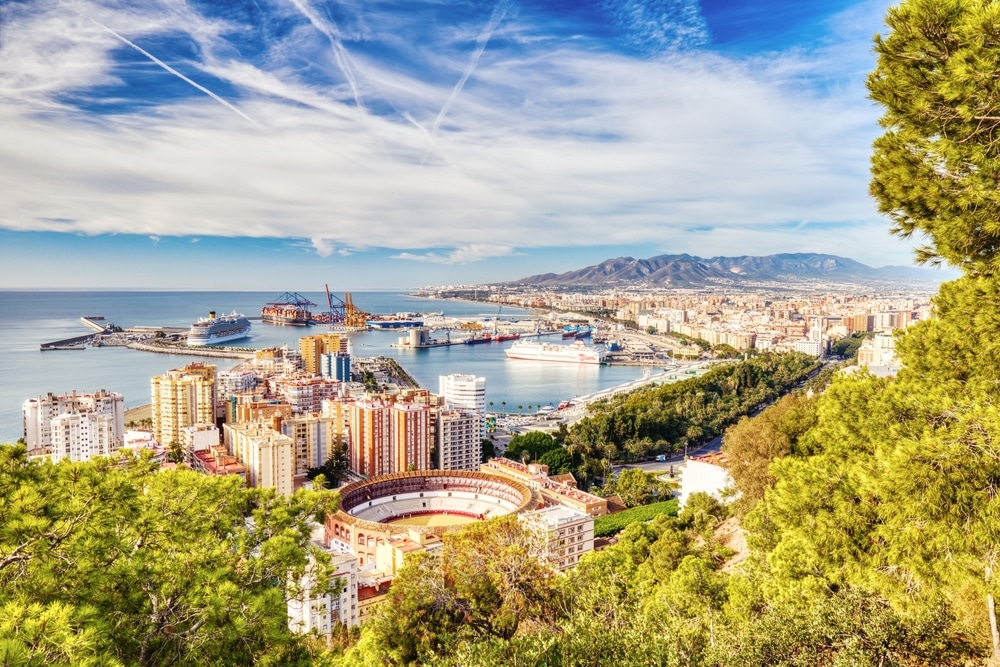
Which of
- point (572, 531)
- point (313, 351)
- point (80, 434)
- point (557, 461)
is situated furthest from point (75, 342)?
point (572, 531)

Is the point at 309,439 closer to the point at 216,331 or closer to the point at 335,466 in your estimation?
the point at 335,466

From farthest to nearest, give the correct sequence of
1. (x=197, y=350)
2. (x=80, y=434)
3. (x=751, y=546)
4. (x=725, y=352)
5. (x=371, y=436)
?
1. (x=725, y=352)
2. (x=197, y=350)
3. (x=371, y=436)
4. (x=80, y=434)
5. (x=751, y=546)

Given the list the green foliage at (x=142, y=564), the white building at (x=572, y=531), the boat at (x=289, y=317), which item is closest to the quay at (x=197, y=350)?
the boat at (x=289, y=317)

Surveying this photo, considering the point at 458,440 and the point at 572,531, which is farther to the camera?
the point at 458,440

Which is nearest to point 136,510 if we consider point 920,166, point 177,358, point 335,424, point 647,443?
point 920,166

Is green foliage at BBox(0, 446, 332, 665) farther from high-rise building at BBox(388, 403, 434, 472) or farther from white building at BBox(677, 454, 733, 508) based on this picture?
high-rise building at BBox(388, 403, 434, 472)

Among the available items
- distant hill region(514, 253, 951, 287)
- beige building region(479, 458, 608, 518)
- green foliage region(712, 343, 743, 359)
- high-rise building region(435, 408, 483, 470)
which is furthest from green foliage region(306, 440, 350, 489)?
distant hill region(514, 253, 951, 287)

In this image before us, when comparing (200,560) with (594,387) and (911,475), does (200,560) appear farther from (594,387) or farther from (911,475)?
(594,387)
